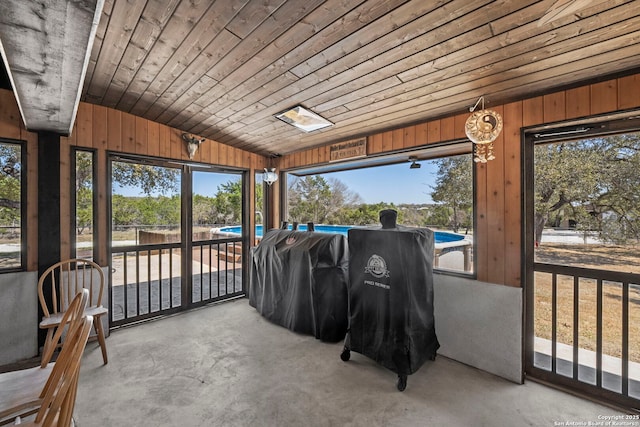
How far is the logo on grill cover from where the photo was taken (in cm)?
239

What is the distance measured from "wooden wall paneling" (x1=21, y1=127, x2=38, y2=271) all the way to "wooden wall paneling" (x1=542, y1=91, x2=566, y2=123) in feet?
15.8

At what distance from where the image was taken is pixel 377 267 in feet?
8.02

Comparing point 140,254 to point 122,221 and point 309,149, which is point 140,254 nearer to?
point 122,221

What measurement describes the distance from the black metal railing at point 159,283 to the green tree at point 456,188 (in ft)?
10.4

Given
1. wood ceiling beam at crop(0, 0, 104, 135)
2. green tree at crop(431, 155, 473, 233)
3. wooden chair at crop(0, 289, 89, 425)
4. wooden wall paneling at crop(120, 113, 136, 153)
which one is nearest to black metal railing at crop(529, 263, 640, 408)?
green tree at crop(431, 155, 473, 233)

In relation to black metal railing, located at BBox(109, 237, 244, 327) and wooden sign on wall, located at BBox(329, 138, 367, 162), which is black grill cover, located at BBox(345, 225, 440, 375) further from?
black metal railing, located at BBox(109, 237, 244, 327)

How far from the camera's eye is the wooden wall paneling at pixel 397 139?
3.19 meters

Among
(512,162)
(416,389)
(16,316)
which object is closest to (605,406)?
(416,389)

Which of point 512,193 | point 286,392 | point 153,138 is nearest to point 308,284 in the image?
point 286,392

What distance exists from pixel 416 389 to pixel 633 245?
1.99 meters

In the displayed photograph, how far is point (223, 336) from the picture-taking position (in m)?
3.17

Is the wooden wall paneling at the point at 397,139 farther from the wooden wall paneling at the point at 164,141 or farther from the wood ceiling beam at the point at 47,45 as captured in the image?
the wooden wall paneling at the point at 164,141

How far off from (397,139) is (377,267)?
162 cm

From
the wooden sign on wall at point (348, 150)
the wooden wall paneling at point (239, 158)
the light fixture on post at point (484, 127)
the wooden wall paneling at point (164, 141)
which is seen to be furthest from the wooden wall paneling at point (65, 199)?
the light fixture on post at point (484, 127)
